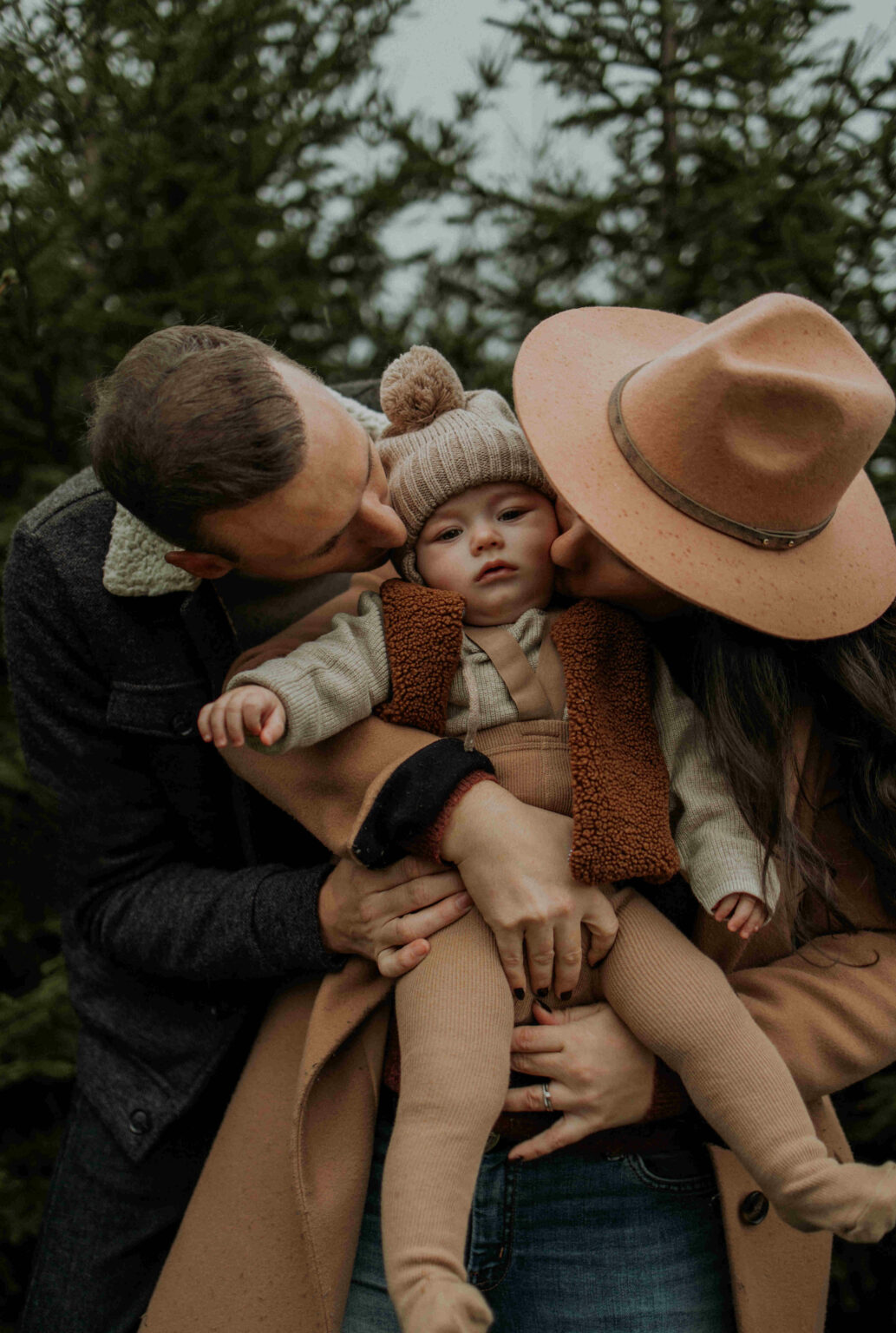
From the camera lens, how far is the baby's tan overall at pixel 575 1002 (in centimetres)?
131

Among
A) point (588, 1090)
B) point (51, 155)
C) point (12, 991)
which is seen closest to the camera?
point (588, 1090)

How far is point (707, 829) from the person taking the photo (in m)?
1.58

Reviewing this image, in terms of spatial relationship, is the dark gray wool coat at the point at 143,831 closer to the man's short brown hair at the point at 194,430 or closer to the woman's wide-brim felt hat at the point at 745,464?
the man's short brown hair at the point at 194,430

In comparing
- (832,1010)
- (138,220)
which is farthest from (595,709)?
(138,220)

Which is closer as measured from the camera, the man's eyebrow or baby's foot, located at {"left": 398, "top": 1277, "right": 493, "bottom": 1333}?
baby's foot, located at {"left": 398, "top": 1277, "right": 493, "bottom": 1333}

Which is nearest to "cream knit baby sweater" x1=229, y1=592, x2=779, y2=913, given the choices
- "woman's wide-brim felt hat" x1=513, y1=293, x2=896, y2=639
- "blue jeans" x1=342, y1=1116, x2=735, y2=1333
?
"woman's wide-brim felt hat" x1=513, y1=293, x2=896, y2=639

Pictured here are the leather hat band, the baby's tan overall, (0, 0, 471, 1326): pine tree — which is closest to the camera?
the baby's tan overall

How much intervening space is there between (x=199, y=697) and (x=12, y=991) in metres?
1.61

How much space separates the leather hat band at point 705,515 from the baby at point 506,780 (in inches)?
10.9

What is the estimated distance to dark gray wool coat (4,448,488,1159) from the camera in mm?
1761

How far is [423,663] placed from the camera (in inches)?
64.9

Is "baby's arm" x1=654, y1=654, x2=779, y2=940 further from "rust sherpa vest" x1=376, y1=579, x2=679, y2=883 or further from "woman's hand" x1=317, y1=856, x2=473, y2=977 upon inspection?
"woman's hand" x1=317, y1=856, x2=473, y2=977

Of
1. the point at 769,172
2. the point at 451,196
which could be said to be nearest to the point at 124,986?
the point at 451,196

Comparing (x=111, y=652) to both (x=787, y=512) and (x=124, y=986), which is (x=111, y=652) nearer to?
(x=124, y=986)
